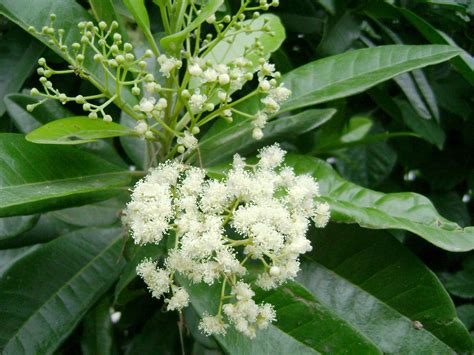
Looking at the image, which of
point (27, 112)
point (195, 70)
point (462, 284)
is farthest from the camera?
point (462, 284)

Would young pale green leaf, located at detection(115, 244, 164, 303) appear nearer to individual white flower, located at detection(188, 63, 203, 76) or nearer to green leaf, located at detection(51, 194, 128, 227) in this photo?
green leaf, located at detection(51, 194, 128, 227)

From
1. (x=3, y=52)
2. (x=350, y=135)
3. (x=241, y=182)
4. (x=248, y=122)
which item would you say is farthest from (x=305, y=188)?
(x=350, y=135)

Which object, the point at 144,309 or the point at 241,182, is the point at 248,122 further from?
the point at 144,309

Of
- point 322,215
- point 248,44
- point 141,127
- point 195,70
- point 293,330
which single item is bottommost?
point 293,330

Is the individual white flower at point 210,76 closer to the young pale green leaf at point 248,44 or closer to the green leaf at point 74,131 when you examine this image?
the green leaf at point 74,131

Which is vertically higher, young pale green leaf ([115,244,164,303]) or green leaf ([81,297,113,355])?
young pale green leaf ([115,244,164,303])

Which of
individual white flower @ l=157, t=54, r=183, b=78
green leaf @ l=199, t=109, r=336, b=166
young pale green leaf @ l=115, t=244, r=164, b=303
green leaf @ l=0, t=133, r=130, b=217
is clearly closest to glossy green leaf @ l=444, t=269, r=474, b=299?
green leaf @ l=199, t=109, r=336, b=166

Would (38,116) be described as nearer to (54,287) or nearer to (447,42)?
(54,287)

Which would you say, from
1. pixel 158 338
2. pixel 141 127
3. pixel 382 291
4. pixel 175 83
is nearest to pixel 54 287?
pixel 158 338
